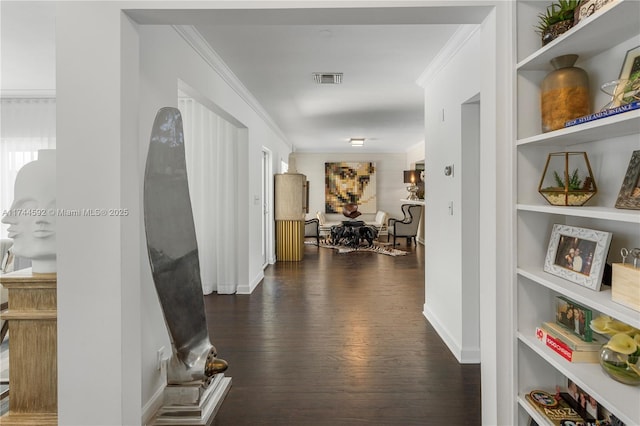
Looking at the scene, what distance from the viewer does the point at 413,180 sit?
9648mm

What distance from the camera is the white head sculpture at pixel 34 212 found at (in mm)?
1908

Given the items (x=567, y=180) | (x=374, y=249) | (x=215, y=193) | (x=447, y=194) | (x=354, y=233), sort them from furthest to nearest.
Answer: (x=354, y=233) → (x=374, y=249) → (x=215, y=193) → (x=447, y=194) → (x=567, y=180)

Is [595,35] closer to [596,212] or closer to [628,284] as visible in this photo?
[596,212]

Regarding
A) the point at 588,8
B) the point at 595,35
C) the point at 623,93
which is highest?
the point at 588,8

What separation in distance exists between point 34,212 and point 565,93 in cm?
256

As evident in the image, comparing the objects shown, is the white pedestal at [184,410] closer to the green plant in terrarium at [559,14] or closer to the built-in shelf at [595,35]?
the built-in shelf at [595,35]

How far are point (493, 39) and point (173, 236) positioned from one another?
1.99 meters

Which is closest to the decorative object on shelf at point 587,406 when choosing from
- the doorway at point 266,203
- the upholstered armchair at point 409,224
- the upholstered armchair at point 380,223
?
the doorway at point 266,203

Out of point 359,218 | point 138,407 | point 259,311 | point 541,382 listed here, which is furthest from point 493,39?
point 359,218

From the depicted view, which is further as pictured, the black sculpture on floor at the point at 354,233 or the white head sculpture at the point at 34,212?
the black sculpture on floor at the point at 354,233

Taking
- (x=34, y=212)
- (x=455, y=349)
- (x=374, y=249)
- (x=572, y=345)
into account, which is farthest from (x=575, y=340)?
(x=374, y=249)

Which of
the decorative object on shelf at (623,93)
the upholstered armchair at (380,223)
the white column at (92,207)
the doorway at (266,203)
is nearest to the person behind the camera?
the decorative object on shelf at (623,93)

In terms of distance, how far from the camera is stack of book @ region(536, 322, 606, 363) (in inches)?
57.3

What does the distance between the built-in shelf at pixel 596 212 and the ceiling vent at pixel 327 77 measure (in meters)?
2.77
